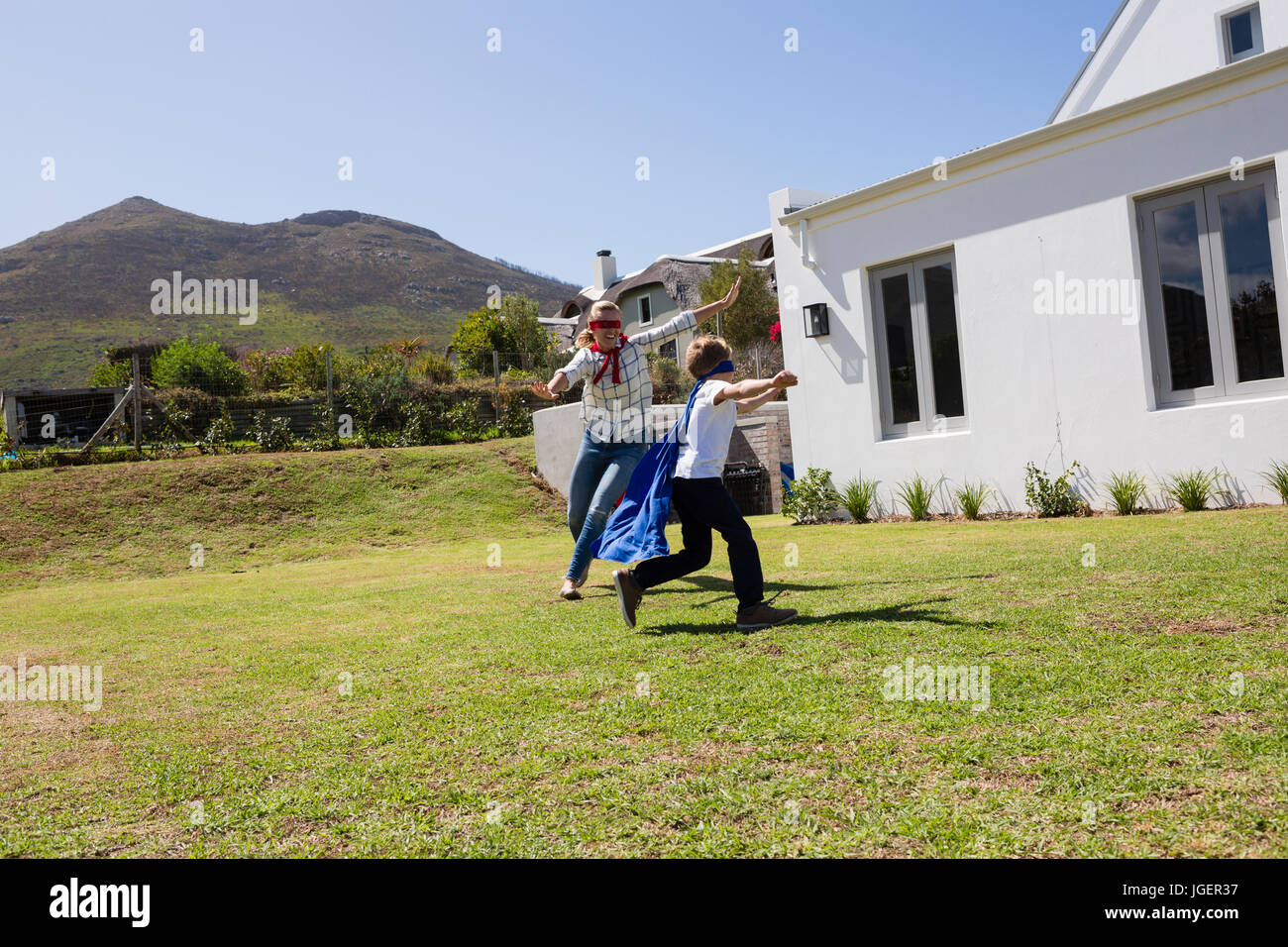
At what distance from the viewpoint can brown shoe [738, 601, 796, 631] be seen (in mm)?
4805

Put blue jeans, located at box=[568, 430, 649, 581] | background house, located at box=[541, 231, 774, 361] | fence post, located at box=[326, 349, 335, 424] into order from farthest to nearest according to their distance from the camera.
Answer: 1. background house, located at box=[541, 231, 774, 361]
2. fence post, located at box=[326, 349, 335, 424]
3. blue jeans, located at box=[568, 430, 649, 581]

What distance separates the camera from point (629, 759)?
287cm

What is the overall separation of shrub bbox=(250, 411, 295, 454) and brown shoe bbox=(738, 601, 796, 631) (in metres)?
14.7

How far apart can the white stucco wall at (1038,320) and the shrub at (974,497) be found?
0.37 ft

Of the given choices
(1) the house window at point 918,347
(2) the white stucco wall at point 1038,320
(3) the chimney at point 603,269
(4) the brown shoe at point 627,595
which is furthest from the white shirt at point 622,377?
(3) the chimney at point 603,269

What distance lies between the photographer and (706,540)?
523 centimetres

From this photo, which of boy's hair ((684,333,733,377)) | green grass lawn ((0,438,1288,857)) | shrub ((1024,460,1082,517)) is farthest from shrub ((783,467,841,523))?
boy's hair ((684,333,733,377))

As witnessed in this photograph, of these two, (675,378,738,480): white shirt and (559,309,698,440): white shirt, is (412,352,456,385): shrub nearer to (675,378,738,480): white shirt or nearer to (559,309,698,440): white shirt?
(559,309,698,440): white shirt

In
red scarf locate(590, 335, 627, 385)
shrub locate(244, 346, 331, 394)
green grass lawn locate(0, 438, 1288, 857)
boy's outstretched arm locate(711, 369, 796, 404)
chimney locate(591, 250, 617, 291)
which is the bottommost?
green grass lawn locate(0, 438, 1288, 857)

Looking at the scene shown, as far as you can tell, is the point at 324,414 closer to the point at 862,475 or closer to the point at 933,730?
the point at 862,475

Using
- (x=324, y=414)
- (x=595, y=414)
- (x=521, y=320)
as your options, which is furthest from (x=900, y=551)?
(x=521, y=320)

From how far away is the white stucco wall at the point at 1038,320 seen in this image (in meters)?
8.72

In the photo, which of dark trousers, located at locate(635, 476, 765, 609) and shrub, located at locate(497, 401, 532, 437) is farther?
shrub, located at locate(497, 401, 532, 437)

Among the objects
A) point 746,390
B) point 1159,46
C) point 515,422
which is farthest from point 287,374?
point 1159,46
